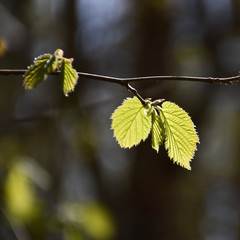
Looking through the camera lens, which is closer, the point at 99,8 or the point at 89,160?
the point at 89,160

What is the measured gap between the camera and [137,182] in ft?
18.0

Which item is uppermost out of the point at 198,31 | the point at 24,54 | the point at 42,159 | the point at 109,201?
the point at 198,31

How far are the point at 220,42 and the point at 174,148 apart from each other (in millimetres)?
4625

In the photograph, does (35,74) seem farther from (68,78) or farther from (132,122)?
(132,122)

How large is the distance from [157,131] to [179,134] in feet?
0.20

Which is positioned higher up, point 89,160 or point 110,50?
point 110,50

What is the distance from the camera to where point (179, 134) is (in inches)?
46.1

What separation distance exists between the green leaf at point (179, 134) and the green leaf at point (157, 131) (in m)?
0.01

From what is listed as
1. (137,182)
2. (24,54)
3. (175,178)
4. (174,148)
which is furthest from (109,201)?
(174,148)

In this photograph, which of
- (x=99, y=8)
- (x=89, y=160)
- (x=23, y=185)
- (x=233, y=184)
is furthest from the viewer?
(x=233, y=184)

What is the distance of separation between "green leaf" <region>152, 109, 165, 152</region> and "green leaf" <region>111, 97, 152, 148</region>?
0.02m

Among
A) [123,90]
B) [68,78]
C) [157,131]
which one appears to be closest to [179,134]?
[157,131]

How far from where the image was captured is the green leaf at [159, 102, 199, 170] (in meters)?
1.13

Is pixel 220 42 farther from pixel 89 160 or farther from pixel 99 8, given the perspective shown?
pixel 89 160
